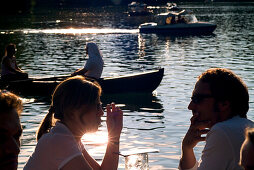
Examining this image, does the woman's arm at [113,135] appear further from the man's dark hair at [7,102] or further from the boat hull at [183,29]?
the boat hull at [183,29]

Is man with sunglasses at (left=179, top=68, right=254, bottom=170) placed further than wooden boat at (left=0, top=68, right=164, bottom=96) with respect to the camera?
No

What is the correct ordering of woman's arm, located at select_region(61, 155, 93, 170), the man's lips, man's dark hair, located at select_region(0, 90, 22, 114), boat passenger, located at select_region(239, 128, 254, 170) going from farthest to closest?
woman's arm, located at select_region(61, 155, 93, 170) → man's dark hair, located at select_region(0, 90, 22, 114) → the man's lips → boat passenger, located at select_region(239, 128, 254, 170)

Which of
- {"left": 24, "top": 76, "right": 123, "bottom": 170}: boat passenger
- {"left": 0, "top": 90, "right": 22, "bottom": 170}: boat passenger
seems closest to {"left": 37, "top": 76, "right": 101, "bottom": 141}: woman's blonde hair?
{"left": 24, "top": 76, "right": 123, "bottom": 170}: boat passenger

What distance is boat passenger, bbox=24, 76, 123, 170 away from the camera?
3846 millimetres

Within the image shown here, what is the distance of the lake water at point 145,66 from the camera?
12.9 meters

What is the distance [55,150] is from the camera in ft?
12.6

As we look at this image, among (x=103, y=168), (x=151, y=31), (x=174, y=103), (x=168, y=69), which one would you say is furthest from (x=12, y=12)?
(x=103, y=168)

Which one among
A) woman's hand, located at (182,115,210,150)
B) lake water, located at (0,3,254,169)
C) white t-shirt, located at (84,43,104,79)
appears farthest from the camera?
white t-shirt, located at (84,43,104,79)

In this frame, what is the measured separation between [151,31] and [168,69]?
2533 centimetres

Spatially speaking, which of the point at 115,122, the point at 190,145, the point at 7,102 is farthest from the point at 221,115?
the point at 7,102

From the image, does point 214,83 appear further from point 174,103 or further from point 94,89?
point 174,103

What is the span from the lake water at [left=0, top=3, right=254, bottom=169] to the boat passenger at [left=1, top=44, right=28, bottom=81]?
813mm

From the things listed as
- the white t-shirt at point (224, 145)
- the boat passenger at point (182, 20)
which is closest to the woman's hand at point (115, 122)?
the white t-shirt at point (224, 145)

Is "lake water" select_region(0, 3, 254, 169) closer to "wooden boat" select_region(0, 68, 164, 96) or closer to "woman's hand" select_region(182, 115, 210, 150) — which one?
"wooden boat" select_region(0, 68, 164, 96)
